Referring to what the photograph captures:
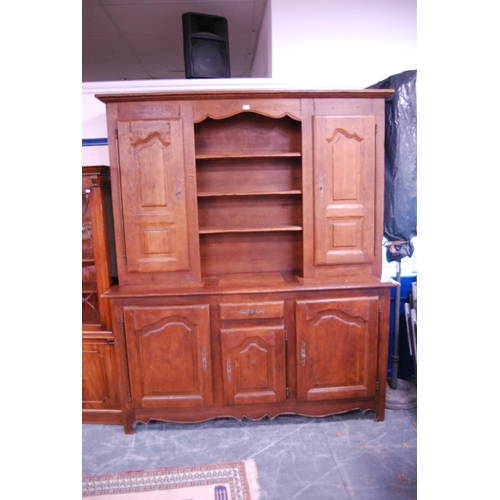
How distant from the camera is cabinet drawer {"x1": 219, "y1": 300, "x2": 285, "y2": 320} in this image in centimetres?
226

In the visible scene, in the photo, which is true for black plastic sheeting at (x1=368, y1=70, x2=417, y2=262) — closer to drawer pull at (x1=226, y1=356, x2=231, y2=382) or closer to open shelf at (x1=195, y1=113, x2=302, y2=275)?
open shelf at (x1=195, y1=113, x2=302, y2=275)

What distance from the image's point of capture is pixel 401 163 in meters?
2.43

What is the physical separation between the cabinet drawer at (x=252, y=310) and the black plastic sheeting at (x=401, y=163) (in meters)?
0.97

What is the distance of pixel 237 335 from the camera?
7.49 ft

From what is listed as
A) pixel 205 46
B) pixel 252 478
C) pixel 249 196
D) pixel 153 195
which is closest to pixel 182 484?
pixel 252 478

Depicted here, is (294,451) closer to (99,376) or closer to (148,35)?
(99,376)

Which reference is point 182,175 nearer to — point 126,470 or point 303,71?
point 303,71

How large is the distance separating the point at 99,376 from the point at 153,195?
1267 mm

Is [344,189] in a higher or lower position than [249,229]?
higher

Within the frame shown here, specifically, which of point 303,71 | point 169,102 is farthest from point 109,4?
point 303,71

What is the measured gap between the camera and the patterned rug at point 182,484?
1.86 m

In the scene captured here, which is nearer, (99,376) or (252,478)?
(252,478)

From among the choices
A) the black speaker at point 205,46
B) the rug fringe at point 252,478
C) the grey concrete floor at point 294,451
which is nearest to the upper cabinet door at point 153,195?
the black speaker at point 205,46
